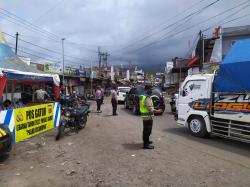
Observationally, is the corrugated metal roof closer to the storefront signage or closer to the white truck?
the storefront signage

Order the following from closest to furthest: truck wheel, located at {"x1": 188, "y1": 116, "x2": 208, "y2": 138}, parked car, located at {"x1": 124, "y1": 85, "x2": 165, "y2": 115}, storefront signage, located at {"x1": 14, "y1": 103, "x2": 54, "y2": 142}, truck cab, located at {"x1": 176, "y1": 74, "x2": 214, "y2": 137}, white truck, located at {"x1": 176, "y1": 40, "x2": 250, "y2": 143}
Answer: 1. white truck, located at {"x1": 176, "y1": 40, "x2": 250, "y2": 143}
2. storefront signage, located at {"x1": 14, "y1": 103, "x2": 54, "y2": 142}
3. truck cab, located at {"x1": 176, "y1": 74, "x2": 214, "y2": 137}
4. truck wheel, located at {"x1": 188, "y1": 116, "x2": 208, "y2": 138}
5. parked car, located at {"x1": 124, "y1": 85, "x2": 165, "y2": 115}

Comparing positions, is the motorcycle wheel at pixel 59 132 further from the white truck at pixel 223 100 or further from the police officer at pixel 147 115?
the white truck at pixel 223 100

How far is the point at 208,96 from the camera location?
937 centimetres

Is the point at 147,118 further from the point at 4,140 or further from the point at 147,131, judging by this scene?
the point at 4,140

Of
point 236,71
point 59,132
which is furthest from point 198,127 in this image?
point 59,132

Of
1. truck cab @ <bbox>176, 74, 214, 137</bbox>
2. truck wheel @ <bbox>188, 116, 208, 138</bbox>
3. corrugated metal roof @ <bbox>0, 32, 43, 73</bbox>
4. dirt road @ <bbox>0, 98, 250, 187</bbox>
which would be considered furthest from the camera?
corrugated metal roof @ <bbox>0, 32, 43, 73</bbox>

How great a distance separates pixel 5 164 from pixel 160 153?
3876 millimetres

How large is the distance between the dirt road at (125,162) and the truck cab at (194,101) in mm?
454

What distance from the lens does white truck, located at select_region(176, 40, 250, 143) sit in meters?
8.10

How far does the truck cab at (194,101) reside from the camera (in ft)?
31.0

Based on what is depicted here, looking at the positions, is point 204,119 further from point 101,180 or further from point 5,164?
point 5,164

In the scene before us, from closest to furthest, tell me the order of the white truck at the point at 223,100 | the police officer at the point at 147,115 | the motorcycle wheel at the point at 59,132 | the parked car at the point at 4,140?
the parked car at the point at 4,140 < the police officer at the point at 147,115 < the white truck at the point at 223,100 < the motorcycle wheel at the point at 59,132

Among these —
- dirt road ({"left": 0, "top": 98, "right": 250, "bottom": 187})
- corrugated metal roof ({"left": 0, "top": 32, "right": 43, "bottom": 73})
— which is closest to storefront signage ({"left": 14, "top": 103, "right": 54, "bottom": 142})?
dirt road ({"left": 0, "top": 98, "right": 250, "bottom": 187})

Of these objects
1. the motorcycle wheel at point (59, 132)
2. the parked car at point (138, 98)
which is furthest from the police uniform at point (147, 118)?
the parked car at point (138, 98)
